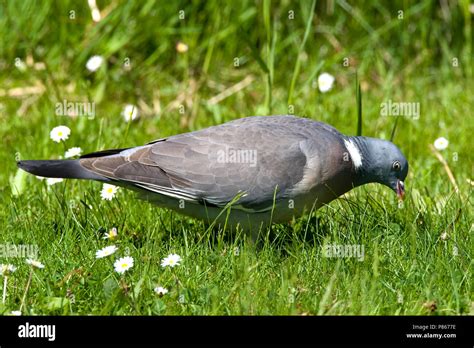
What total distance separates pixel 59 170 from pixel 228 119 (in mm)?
2100

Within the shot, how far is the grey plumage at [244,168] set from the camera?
372 centimetres

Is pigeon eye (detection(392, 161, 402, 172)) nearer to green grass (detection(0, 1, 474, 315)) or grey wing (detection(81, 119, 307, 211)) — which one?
green grass (detection(0, 1, 474, 315))

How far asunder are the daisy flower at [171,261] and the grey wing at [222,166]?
16.2 inches

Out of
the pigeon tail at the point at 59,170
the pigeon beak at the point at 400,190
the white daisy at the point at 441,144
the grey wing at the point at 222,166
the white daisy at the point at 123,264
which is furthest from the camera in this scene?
the white daisy at the point at 441,144

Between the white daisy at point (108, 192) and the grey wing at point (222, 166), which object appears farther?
the white daisy at point (108, 192)

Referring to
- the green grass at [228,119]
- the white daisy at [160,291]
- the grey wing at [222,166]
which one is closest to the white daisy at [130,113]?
the green grass at [228,119]

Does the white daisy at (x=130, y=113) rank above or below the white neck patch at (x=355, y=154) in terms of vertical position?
above

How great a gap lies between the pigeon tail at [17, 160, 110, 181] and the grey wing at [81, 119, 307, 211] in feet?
0.12

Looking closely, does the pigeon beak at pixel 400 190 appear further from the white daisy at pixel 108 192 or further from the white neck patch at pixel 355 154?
the white daisy at pixel 108 192

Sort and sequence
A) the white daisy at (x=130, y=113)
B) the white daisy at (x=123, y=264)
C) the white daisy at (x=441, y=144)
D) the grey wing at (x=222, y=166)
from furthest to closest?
1. the white daisy at (x=441, y=144)
2. the white daisy at (x=130, y=113)
3. the grey wing at (x=222, y=166)
4. the white daisy at (x=123, y=264)

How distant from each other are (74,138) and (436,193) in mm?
2291

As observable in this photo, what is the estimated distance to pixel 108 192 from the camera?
4184mm

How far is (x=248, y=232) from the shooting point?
12.9 ft
